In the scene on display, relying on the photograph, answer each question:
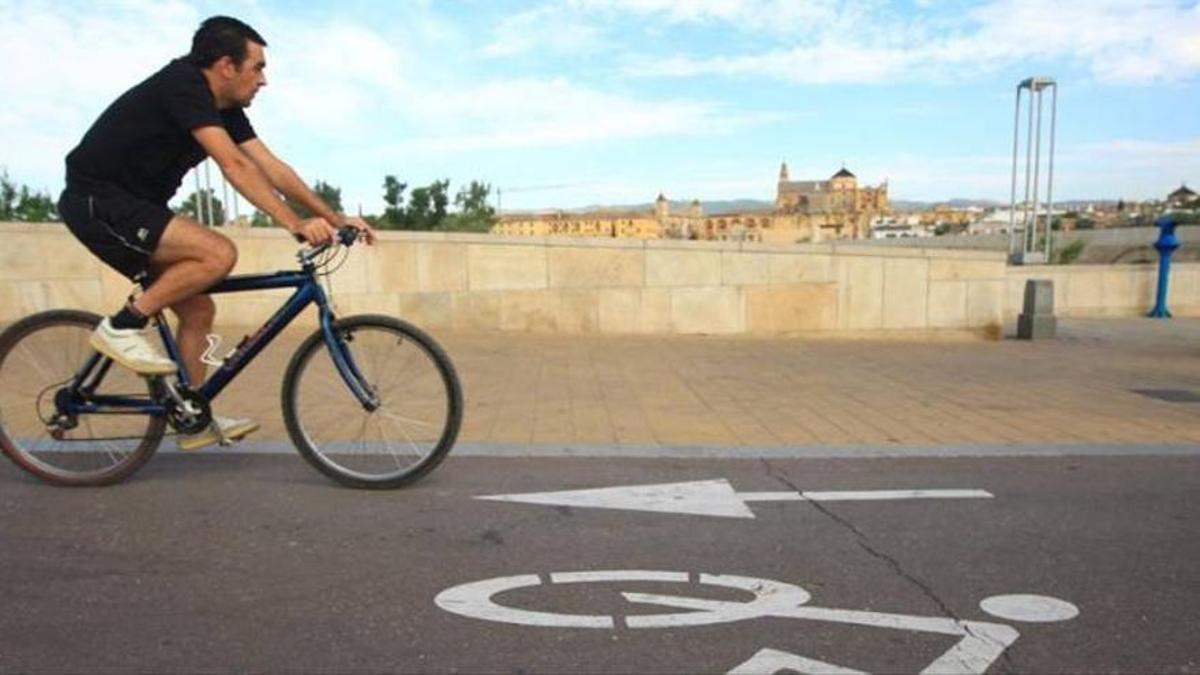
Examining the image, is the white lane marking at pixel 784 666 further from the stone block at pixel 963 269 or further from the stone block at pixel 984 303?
the stone block at pixel 984 303

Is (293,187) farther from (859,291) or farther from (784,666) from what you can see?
(859,291)

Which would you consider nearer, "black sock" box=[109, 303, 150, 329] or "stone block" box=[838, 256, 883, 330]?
"black sock" box=[109, 303, 150, 329]

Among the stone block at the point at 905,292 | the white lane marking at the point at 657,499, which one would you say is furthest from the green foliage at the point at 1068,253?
the white lane marking at the point at 657,499

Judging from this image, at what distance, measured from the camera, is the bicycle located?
13.7 ft

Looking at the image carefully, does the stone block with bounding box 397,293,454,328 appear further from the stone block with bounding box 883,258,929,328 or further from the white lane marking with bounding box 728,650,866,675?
the white lane marking with bounding box 728,650,866,675

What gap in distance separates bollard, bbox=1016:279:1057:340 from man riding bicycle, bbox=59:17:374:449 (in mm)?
10429

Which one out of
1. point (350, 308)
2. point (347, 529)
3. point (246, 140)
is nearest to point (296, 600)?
point (347, 529)

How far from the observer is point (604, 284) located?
11.4 metres

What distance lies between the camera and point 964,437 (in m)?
5.76

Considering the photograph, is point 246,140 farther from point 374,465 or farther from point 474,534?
point 474,534

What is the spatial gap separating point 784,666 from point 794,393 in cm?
489

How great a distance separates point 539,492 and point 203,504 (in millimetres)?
1480

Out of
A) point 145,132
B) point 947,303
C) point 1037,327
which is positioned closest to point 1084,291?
point 1037,327

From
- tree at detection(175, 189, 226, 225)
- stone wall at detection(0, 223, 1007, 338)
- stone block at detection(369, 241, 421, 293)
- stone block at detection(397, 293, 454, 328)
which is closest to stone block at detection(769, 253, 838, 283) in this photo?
stone wall at detection(0, 223, 1007, 338)
